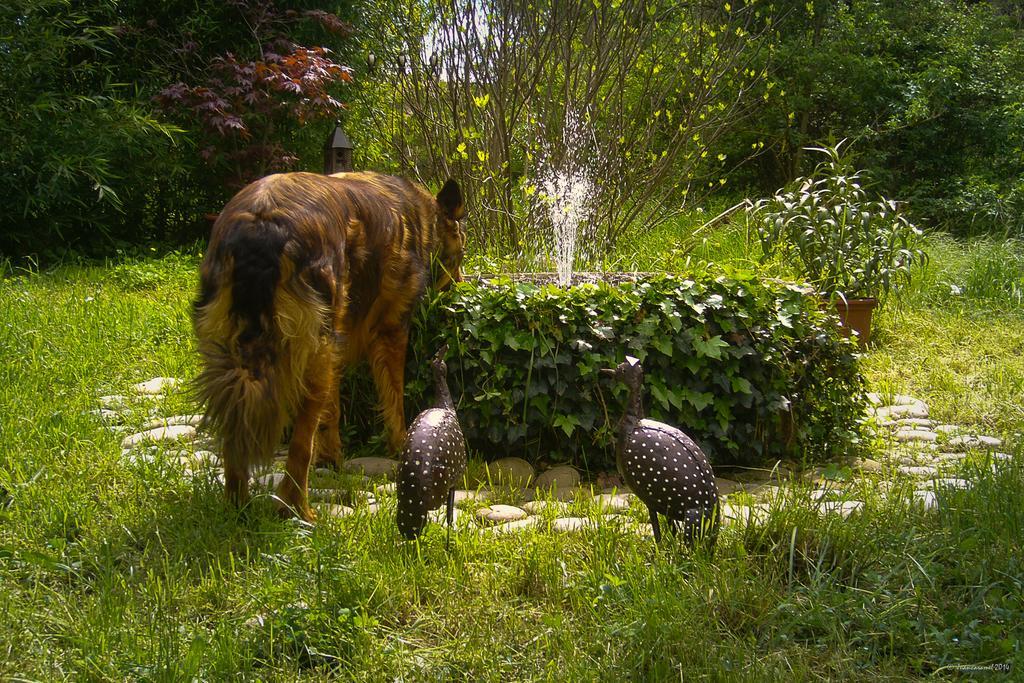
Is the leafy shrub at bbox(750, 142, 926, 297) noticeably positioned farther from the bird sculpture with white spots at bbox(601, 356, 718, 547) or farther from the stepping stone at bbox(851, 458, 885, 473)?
the bird sculpture with white spots at bbox(601, 356, 718, 547)

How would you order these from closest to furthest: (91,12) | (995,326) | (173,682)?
(173,682)
(995,326)
(91,12)

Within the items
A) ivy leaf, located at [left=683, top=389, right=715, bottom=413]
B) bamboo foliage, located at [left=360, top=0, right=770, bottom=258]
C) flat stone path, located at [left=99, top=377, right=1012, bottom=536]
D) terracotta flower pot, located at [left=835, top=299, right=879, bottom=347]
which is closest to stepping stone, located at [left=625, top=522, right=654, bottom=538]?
flat stone path, located at [left=99, top=377, right=1012, bottom=536]

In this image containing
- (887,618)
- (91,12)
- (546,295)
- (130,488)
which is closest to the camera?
(887,618)

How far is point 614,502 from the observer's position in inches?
137

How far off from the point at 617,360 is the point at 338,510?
153cm

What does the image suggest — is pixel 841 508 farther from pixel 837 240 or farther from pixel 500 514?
pixel 837 240

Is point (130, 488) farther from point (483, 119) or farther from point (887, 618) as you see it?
point (483, 119)

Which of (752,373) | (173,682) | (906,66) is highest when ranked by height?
(906,66)

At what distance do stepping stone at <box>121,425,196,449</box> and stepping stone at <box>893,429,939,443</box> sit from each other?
3.65 meters

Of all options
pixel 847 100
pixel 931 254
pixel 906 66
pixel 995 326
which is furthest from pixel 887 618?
pixel 906 66

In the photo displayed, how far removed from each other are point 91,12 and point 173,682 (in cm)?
861

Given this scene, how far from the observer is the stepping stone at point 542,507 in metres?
3.16

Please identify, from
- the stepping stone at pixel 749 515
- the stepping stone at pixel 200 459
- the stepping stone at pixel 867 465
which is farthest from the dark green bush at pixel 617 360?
the stepping stone at pixel 749 515

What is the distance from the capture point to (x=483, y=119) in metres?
6.21
